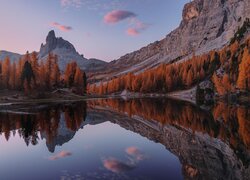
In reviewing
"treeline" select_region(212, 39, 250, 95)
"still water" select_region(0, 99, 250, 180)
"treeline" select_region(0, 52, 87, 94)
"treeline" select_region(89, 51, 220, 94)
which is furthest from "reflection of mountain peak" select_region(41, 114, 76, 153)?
"treeline" select_region(89, 51, 220, 94)

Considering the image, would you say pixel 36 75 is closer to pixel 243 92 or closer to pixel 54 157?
pixel 243 92

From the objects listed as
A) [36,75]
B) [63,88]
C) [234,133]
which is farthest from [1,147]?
[63,88]

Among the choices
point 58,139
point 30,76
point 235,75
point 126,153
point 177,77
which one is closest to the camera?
point 126,153

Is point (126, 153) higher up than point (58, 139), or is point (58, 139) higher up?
point (58, 139)

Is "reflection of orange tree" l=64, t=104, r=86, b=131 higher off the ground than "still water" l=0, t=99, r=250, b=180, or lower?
higher

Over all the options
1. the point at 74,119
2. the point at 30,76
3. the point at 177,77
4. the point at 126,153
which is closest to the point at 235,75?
the point at 177,77

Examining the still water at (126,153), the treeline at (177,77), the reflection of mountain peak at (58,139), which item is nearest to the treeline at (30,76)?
the still water at (126,153)

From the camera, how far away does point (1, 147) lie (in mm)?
28547

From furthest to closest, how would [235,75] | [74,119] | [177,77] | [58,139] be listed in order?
[177,77]
[235,75]
[74,119]
[58,139]

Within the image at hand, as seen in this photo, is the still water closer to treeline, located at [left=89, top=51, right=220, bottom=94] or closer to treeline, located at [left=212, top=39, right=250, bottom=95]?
treeline, located at [left=212, top=39, right=250, bottom=95]

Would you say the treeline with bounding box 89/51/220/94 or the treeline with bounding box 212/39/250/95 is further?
the treeline with bounding box 89/51/220/94

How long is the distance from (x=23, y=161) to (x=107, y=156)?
6807 mm

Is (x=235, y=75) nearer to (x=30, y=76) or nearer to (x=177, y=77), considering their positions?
(x=177, y=77)

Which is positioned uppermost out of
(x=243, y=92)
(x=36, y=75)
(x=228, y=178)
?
(x=36, y=75)
